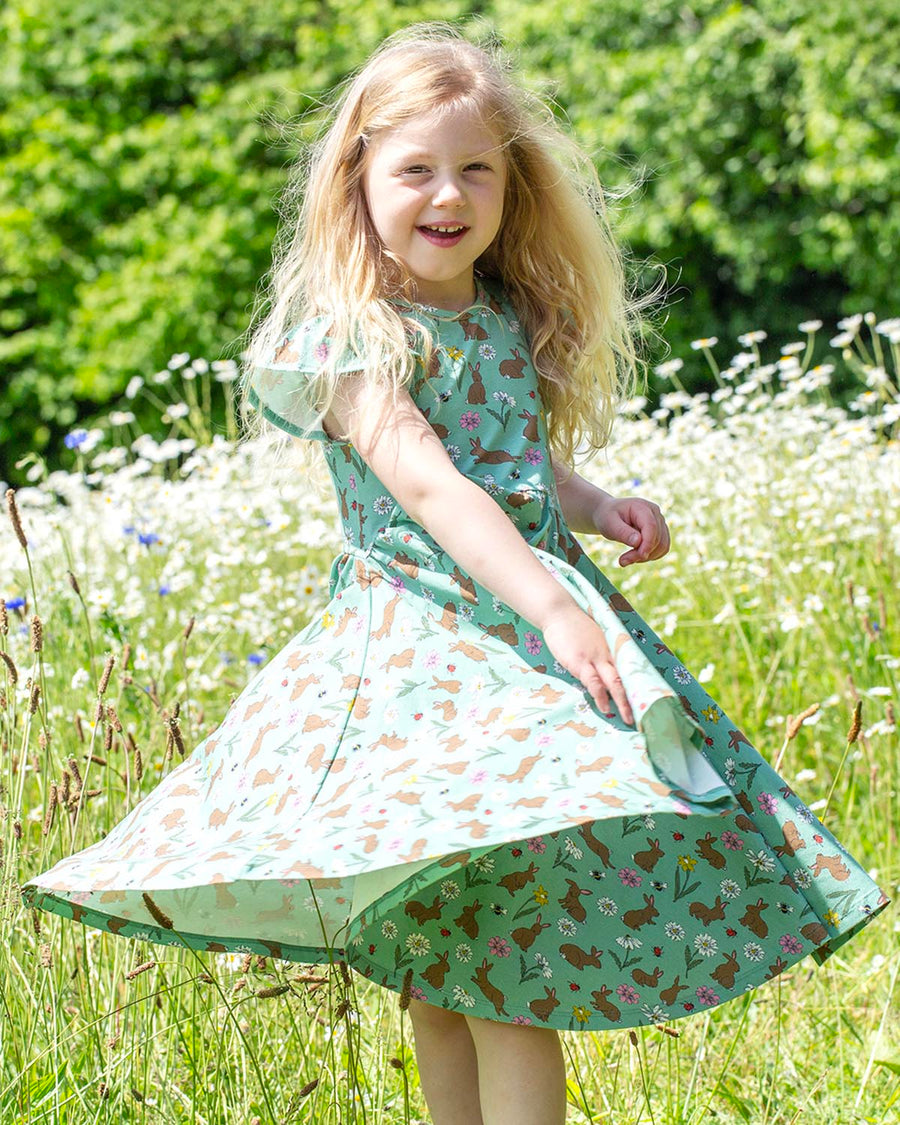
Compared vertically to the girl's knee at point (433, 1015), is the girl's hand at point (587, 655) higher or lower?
higher

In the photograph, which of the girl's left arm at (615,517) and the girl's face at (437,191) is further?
the girl's left arm at (615,517)

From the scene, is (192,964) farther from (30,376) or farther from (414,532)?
(30,376)

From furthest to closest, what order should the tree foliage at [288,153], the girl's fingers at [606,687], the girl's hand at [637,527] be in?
the tree foliage at [288,153] → the girl's hand at [637,527] → the girl's fingers at [606,687]

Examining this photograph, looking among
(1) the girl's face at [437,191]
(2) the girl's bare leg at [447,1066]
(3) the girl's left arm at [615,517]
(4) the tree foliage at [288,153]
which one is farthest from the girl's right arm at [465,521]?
(4) the tree foliage at [288,153]

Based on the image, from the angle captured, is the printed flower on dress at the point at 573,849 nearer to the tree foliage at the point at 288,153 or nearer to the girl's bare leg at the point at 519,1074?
the girl's bare leg at the point at 519,1074

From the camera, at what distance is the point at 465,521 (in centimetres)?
157

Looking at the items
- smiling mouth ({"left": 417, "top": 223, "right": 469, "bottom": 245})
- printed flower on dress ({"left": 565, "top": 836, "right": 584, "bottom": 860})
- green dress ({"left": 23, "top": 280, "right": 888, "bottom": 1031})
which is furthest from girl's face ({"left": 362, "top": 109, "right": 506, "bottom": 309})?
printed flower on dress ({"left": 565, "top": 836, "right": 584, "bottom": 860})

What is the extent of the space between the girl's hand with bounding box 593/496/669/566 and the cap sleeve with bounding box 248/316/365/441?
1.35ft

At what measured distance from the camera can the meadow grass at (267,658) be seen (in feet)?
5.79

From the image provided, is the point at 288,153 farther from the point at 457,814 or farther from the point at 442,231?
the point at 457,814

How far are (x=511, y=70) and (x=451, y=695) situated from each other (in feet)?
3.11

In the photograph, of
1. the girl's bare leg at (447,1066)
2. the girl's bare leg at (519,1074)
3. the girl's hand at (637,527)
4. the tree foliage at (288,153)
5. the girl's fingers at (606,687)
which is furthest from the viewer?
the tree foliage at (288,153)

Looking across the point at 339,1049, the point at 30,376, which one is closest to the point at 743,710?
the point at 339,1049

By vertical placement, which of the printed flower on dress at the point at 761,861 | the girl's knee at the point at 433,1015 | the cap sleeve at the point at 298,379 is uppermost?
the cap sleeve at the point at 298,379
